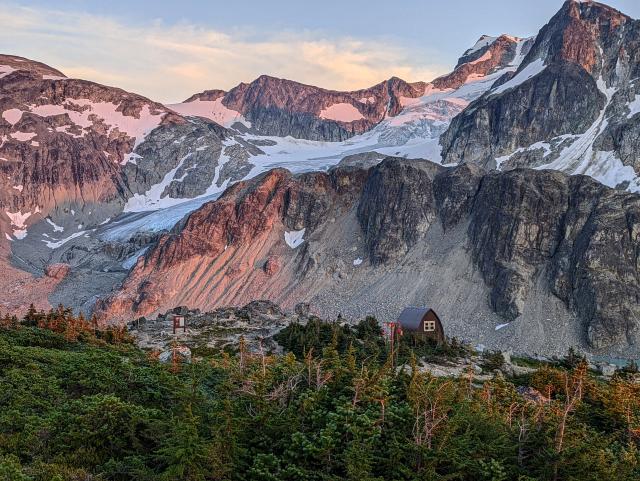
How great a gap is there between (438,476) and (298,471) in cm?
339

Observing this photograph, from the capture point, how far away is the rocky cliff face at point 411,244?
3669 inches

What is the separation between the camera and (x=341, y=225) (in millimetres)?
127750

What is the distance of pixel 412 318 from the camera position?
62.7 m

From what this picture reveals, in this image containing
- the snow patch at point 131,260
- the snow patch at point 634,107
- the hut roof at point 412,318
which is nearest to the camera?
the hut roof at point 412,318

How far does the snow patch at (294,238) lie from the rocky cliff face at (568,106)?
53705 millimetres

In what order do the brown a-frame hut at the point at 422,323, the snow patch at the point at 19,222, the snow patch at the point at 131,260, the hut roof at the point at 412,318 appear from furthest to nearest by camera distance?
1. the snow patch at the point at 19,222
2. the snow patch at the point at 131,260
3. the hut roof at the point at 412,318
4. the brown a-frame hut at the point at 422,323

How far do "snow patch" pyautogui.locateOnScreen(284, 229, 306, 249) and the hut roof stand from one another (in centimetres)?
6346

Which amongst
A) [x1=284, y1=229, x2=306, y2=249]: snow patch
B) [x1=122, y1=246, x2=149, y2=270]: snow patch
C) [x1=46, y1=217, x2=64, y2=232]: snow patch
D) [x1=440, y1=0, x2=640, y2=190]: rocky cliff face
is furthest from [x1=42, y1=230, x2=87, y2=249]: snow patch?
[x1=440, y1=0, x2=640, y2=190]: rocky cliff face

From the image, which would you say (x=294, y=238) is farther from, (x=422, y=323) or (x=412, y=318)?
(x=422, y=323)

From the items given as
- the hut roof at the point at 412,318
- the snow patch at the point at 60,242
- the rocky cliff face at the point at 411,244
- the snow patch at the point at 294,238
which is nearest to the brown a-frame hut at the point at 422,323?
the hut roof at the point at 412,318

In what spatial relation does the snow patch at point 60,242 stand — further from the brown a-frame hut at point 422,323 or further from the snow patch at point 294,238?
the brown a-frame hut at point 422,323

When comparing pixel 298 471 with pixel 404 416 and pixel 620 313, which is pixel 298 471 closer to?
pixel 404 416

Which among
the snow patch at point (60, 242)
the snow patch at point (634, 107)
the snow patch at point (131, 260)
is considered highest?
the snow patch at point (634, 107)

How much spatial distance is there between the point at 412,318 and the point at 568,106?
110 metres
